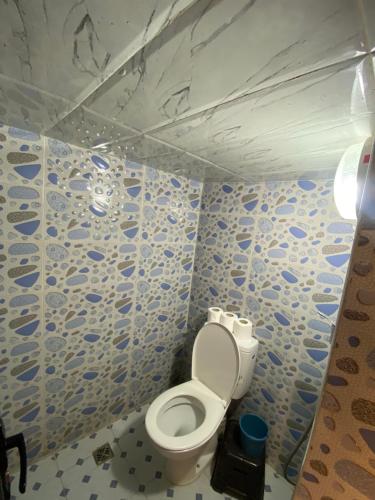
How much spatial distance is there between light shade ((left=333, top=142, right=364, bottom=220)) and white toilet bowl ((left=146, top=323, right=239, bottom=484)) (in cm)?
97

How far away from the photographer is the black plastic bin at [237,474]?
124 cm

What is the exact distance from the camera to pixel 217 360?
1439 millimetres

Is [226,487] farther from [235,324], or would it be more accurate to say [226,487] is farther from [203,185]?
[203,185]

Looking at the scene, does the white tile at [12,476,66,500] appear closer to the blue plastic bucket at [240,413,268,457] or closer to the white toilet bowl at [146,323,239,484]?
the white toilet bowl at [146,323,239,484]

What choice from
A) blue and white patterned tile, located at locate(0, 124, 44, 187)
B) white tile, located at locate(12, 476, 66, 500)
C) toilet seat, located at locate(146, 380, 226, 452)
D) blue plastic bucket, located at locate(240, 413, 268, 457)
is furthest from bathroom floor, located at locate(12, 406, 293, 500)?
blue and white patterned tile, located at locate(0, 124, 44, 187)

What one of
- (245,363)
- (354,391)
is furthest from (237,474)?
(354,391)

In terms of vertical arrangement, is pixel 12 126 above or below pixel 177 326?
above

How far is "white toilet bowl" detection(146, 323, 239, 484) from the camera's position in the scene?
1253 mm

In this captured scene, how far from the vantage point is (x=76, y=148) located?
1117 mm

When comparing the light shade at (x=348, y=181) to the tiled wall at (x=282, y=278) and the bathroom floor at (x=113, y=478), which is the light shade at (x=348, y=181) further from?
the bathroom floor at (x=113, y=478)

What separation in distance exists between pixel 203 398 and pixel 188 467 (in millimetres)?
360

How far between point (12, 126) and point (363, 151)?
55.5 inches

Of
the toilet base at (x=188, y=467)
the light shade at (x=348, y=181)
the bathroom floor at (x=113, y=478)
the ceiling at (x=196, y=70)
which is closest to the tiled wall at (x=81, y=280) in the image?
the bathroom floor at (x=113, y=478)

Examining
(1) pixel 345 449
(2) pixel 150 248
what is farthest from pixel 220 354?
(1) pixel 345 449
